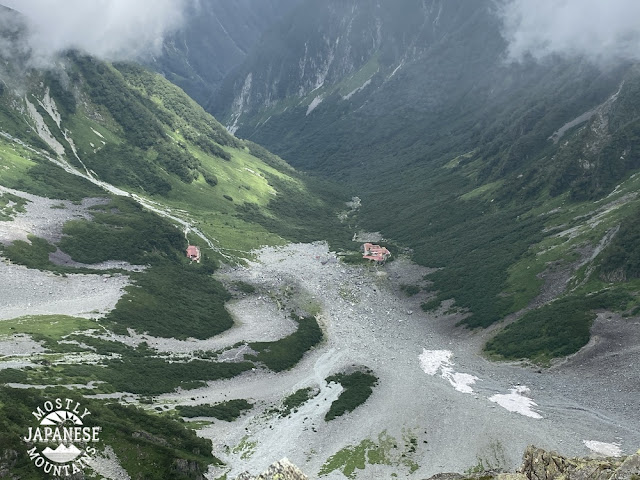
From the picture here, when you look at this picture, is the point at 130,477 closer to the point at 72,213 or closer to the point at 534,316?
the point at 534,316

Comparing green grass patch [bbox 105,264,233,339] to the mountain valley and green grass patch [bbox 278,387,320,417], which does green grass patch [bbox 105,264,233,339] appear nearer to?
the mountain valley

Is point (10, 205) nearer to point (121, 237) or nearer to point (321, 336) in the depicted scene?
point (121, 237)

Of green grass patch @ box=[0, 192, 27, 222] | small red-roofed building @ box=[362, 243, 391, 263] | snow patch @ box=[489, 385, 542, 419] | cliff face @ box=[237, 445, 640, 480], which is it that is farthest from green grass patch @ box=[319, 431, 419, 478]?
green grass patch @ box=[0, 192, 27, 222]

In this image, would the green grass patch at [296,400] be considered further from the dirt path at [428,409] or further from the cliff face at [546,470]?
the cliff face at [546,470]

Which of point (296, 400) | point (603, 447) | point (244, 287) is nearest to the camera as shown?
point (603, 447)

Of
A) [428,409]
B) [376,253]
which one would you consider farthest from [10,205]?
[428,409]

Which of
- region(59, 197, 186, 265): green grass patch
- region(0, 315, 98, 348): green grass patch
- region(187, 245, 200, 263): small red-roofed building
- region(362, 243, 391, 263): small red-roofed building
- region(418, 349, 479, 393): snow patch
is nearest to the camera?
region(0, 315, 98, 348): green grass patch
